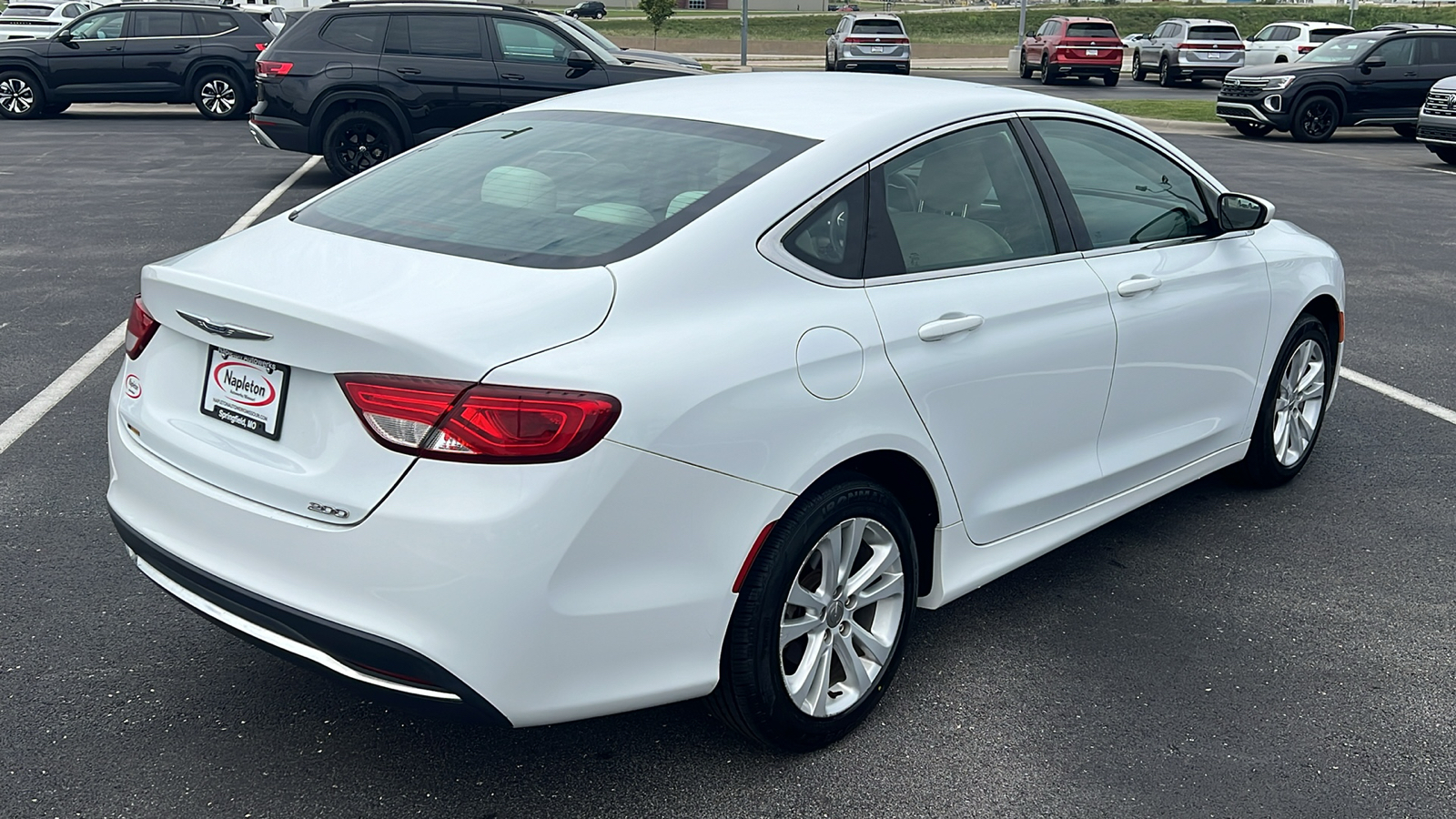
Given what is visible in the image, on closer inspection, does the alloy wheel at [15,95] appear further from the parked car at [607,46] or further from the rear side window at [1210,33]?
the rear side window at [1210,33]

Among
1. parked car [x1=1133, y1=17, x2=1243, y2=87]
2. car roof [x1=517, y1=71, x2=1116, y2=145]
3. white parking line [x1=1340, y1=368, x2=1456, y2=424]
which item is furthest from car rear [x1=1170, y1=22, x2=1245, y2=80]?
car roof [x1=517, y1=71, x2=1116, y2=145]

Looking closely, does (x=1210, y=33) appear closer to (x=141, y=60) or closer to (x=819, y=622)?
(x=141, y=60)

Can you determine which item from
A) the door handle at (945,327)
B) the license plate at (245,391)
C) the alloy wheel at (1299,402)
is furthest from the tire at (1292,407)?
the license plate at (245,391)

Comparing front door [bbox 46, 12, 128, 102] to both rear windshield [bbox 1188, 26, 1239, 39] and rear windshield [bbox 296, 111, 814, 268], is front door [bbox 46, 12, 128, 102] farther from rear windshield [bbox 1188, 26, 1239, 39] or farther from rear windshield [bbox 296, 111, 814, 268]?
rear windshield [bbox 1188, 26, 1239, 39]

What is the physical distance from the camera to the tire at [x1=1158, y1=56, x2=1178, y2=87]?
33.8 m

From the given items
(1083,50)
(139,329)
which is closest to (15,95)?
(139,329)

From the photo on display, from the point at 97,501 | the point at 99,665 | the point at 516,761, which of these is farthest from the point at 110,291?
the point at 516,761

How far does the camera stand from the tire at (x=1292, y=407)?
495cm

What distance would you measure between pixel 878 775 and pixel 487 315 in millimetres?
1475

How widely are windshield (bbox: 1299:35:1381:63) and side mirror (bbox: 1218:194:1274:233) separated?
18401 mm

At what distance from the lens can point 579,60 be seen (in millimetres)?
13719

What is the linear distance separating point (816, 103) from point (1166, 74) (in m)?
33.4

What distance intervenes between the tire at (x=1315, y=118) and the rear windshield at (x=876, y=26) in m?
15.8

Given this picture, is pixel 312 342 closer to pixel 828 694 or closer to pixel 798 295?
pixel 798 295
